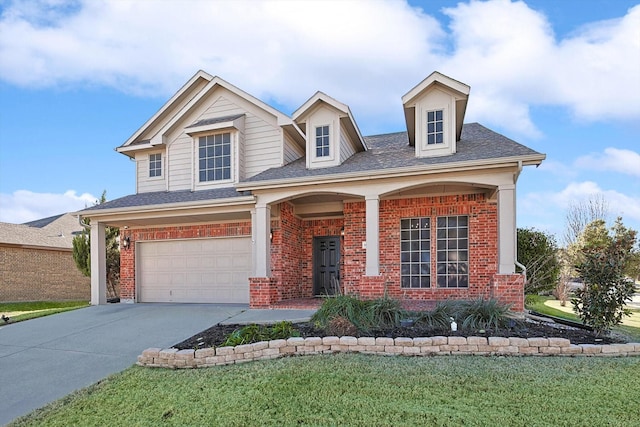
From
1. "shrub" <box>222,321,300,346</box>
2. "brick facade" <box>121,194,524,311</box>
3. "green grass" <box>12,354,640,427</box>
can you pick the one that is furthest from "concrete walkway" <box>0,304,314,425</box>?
"brick facade" <box>121,194,524,311</box>

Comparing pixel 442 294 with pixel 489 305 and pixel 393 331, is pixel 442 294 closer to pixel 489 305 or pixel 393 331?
pixel 489 305

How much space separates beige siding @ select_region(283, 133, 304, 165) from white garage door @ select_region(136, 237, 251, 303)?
2.72 meters

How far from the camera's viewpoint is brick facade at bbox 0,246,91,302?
1755 cm

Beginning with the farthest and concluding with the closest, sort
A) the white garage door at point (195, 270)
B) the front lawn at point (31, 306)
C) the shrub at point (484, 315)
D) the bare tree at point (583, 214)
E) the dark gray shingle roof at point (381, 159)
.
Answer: the bare tree at point (583, 214)
the front lawn at point (31, 306)
the white garage door at point (195, 270)
the dark gray shingle roof at point (381, 159)
the shrub at point (484, 315)

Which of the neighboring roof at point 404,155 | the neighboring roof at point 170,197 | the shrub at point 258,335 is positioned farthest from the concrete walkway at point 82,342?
the neighboring roof at point 404,155

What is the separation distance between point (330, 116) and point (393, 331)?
6.26 metres

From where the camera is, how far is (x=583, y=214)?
2312 centimetres

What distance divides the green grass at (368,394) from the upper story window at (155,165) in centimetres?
905

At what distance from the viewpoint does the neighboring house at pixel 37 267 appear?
17.6 meters

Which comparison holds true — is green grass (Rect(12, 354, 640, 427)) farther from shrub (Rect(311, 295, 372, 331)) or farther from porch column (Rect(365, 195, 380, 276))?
porch column (Rect(365, 195, 380, 276))

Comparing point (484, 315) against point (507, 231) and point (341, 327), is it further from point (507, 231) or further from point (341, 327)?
point (341, 327)

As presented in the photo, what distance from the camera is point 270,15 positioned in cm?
1034

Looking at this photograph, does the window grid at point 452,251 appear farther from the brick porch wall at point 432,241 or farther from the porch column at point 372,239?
the porch column at point 372,239

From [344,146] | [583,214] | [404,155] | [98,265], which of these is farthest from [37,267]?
[583,214]
